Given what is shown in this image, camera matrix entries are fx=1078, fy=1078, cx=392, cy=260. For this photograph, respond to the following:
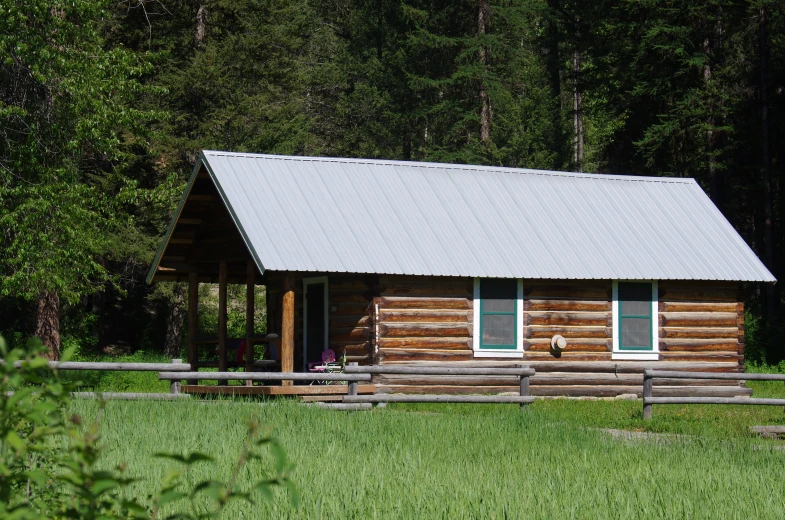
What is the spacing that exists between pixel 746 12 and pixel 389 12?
17.9 metres

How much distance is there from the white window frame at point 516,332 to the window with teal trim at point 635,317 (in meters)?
2.51

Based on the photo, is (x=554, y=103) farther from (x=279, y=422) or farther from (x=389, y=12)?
(x=279, y=422)

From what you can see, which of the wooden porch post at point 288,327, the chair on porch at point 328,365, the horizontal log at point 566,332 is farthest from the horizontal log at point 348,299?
the horizontal log at point 566,332

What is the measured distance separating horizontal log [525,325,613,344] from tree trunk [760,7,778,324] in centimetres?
1434

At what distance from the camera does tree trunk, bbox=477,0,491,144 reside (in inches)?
1909

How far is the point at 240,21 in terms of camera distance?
3759 cm

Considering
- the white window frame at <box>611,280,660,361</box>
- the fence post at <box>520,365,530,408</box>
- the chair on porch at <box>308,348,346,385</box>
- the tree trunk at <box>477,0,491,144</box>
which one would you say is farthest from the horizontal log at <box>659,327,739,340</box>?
the tree trunk at <box>477,0,491,144</box>

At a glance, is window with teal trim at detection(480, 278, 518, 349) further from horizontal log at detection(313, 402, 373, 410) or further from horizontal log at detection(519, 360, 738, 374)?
horizontal log at detection(313, 402, 373, 410)

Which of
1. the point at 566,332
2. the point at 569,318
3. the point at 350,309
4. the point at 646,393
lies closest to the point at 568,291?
the point at 569,318

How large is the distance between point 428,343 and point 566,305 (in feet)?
11.1

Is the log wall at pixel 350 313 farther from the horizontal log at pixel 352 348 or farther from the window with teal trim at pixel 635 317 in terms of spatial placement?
the window with teal trim at pixel 635 317

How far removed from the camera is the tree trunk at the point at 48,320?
27.2m

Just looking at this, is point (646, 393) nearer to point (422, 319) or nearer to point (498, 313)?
point (498, 313)

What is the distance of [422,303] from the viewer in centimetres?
2283
